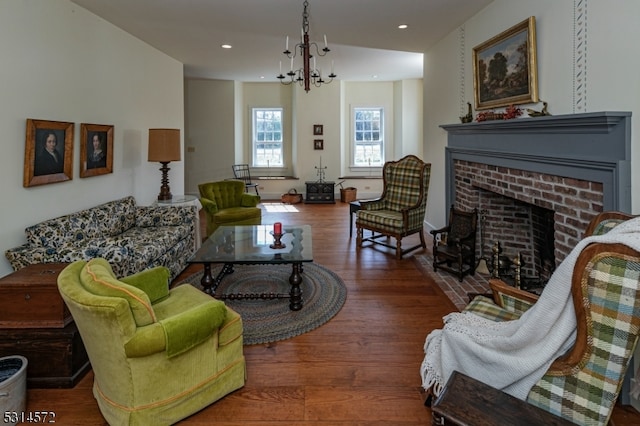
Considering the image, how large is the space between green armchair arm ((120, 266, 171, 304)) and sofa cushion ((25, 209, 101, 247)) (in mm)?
1191

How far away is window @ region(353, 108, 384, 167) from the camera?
986 cm

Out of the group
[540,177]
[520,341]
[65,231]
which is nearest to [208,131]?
[65,231]

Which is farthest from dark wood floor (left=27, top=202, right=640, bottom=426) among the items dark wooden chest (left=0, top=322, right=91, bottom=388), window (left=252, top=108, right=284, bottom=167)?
window (left=252, top=108, right=284, bottom=167)

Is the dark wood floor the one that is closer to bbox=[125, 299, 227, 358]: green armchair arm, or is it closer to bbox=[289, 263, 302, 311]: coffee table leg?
bbox=[289, 263, 302, 311]: coffee table leg

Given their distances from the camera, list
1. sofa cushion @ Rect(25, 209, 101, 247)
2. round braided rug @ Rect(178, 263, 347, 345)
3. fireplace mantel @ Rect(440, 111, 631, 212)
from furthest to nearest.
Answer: sofa cushion @ Rect(25, 209, 101, 247)
round braided rug @ Rect(178, 263, 347, 345)
fireplace mantel @ Rect(440, 111, 631, 212)

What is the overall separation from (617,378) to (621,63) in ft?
5.92

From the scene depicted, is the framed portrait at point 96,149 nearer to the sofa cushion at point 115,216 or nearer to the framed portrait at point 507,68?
the sofa cushion at point 115,216

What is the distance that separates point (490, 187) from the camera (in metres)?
3.92

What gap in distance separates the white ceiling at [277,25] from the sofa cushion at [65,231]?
2135 mm

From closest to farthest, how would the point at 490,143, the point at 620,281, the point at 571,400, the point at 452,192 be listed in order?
1. the point at 620,281
2. the point at 571,400
3. the point at 490,143
4. the point at 452,192

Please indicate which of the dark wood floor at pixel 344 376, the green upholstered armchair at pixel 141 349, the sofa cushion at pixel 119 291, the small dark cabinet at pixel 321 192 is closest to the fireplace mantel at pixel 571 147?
the dark wood floor at pixel 344 376

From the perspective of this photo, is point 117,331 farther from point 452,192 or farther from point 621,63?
point 452,192

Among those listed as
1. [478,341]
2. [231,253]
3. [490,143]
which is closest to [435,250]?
[490,143]

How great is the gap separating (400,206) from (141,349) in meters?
4.17
